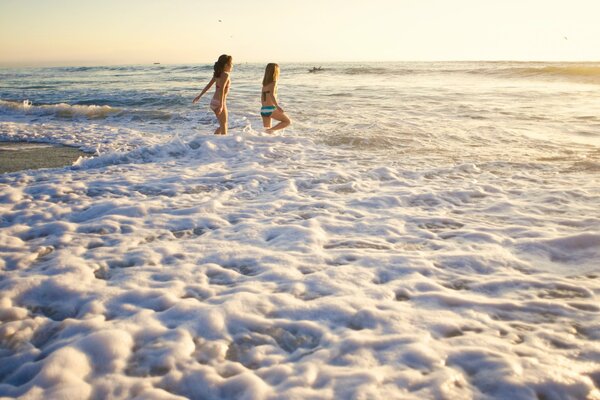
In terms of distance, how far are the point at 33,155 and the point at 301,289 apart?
7627mm

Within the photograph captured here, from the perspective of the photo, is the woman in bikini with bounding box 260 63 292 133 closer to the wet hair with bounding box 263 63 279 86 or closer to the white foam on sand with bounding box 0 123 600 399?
the wet hair with bounding box 263 63 279 86

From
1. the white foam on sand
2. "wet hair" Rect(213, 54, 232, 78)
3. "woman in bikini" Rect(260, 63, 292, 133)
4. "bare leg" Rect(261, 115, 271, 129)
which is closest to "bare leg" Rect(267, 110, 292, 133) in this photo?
"woman in bikini" Rect(260, 63, 292, 133)

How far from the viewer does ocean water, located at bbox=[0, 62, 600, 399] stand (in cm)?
234

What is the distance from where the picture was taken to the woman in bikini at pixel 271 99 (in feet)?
33.1

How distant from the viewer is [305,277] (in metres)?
3.44

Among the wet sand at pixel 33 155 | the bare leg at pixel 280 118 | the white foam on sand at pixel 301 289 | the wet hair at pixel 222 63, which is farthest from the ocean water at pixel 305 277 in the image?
the wet hair at pixel 222 63

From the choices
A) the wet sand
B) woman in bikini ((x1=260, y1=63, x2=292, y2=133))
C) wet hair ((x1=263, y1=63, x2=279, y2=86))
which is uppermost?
wet hair ((x1=263, y1=63, x2=279, y2=86))

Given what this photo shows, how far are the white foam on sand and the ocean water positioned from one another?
0.6 inches

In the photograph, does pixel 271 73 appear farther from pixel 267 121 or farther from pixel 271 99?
pixel 267 121

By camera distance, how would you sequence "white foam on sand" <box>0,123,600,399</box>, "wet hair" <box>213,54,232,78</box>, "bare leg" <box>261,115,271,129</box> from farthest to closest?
"bare leg" <box>261,115,271,129</box>, "wet hair" <box>213,54,232,78</box>, "white foam on sand" <box>0,123,600,399</box>

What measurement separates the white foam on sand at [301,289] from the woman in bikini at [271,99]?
4.62 meters

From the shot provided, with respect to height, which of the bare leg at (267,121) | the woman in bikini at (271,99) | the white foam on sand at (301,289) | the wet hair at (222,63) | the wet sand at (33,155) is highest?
the wet hair at (222,63)

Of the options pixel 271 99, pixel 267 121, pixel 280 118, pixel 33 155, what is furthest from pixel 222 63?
pixel 33 155

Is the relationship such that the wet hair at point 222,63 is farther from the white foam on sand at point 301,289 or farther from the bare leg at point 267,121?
the white foam on sand at point 301,289
